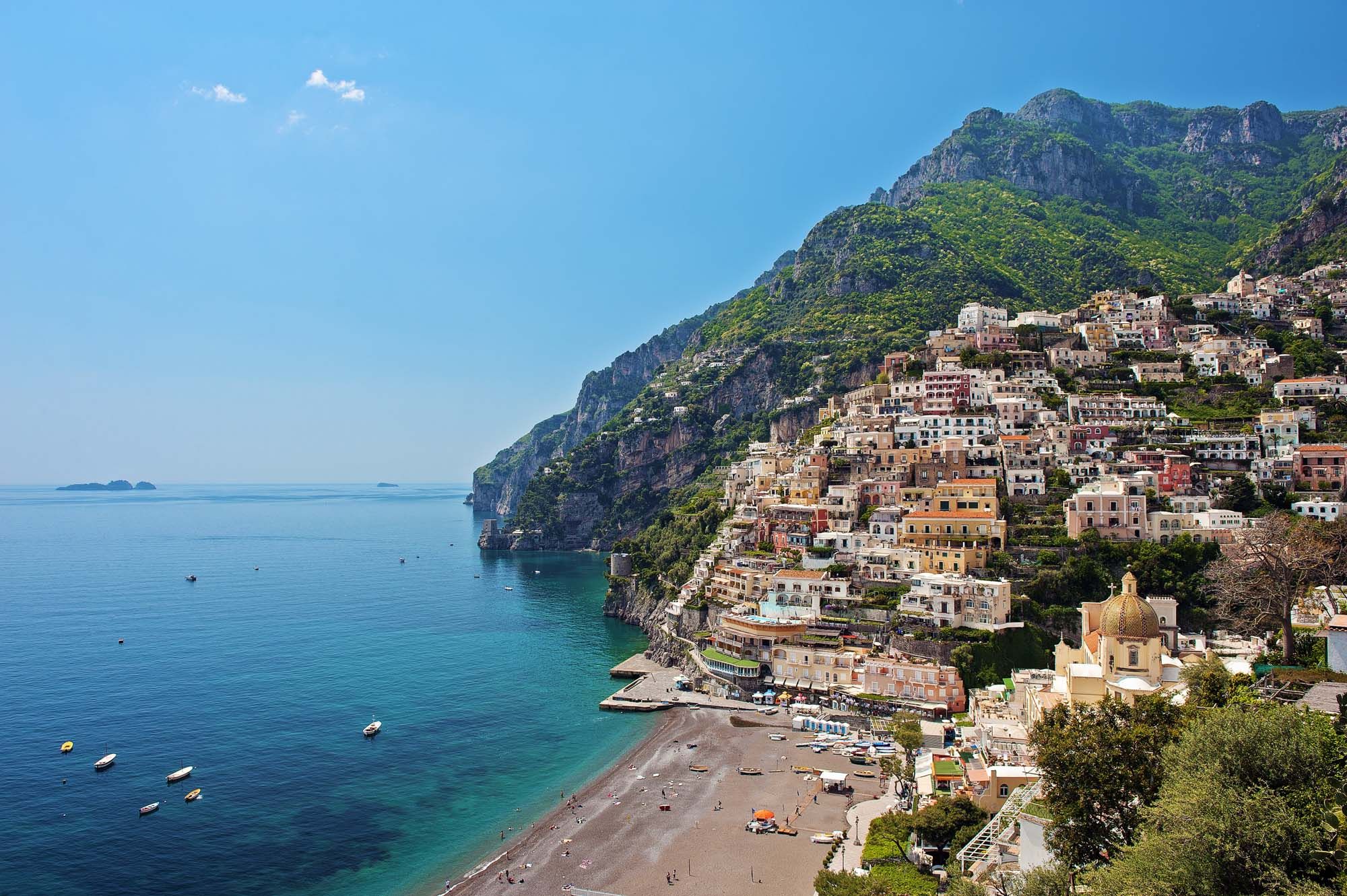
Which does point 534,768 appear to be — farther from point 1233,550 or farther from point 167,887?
point 1233,550

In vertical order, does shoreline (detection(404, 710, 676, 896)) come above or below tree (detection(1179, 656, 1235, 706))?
below

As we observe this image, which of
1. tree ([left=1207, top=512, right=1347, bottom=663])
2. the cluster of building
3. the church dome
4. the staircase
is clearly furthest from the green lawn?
tree ([left=1207, top=512, right=1347, bottom=663])

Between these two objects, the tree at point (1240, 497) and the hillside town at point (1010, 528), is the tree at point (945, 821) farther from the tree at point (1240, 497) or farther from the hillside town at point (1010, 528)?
the tree at point (1240, 497)

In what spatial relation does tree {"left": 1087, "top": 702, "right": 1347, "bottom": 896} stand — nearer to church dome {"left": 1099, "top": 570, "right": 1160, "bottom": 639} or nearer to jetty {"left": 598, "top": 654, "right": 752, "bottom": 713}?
church dome {"left": 1099, "top": 570, "right": 1160, "bottom": 639}

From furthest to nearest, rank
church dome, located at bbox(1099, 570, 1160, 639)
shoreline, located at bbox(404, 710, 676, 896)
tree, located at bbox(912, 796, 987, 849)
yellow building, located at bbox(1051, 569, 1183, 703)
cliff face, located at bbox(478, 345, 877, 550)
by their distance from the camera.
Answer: cliff face, located at bbox(478, 345, 877, 550) → church dome, located at bbox(1099, 570, 1160, 639) → yellow building, located at bbox(1051, 569, 1183, 703) → shoreline, located at bbox(404, 710, 676, 896) → tree, located at bbox(912, 796, 987, 849)

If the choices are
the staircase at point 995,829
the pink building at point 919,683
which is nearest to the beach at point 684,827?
the pink building at point 919,683

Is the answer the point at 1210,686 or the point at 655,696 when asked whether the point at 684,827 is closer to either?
the point at 655,696
